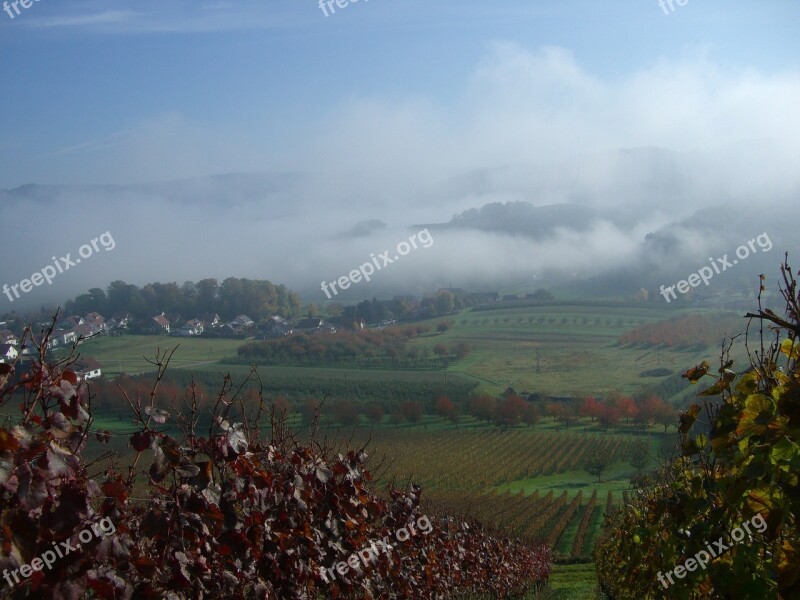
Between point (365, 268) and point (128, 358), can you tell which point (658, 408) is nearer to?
point (365, 268)

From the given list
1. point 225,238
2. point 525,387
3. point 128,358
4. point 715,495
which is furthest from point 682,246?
point 715,495

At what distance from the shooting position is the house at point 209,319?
49.9 meters

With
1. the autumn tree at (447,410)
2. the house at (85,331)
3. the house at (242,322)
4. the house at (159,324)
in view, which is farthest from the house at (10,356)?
the house at (242,322)

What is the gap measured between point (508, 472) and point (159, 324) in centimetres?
2396

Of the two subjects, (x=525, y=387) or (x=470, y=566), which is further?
(x=525, y=387)

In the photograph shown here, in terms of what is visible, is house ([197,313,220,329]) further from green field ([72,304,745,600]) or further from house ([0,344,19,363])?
house ([0,344,19,363])

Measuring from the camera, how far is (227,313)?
5397 centimetres

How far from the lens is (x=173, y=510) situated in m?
3.06

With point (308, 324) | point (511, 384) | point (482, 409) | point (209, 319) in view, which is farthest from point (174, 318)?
point (511, 384)

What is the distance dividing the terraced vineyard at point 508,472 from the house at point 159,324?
15994mm

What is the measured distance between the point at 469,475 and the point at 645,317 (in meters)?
47.9

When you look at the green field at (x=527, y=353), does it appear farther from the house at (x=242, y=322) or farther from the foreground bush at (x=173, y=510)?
the foreground bush at (x=173, y=510)

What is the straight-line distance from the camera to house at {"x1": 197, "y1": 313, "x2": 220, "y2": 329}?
49.9 meters

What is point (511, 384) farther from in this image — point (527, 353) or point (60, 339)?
point (60, 339)
